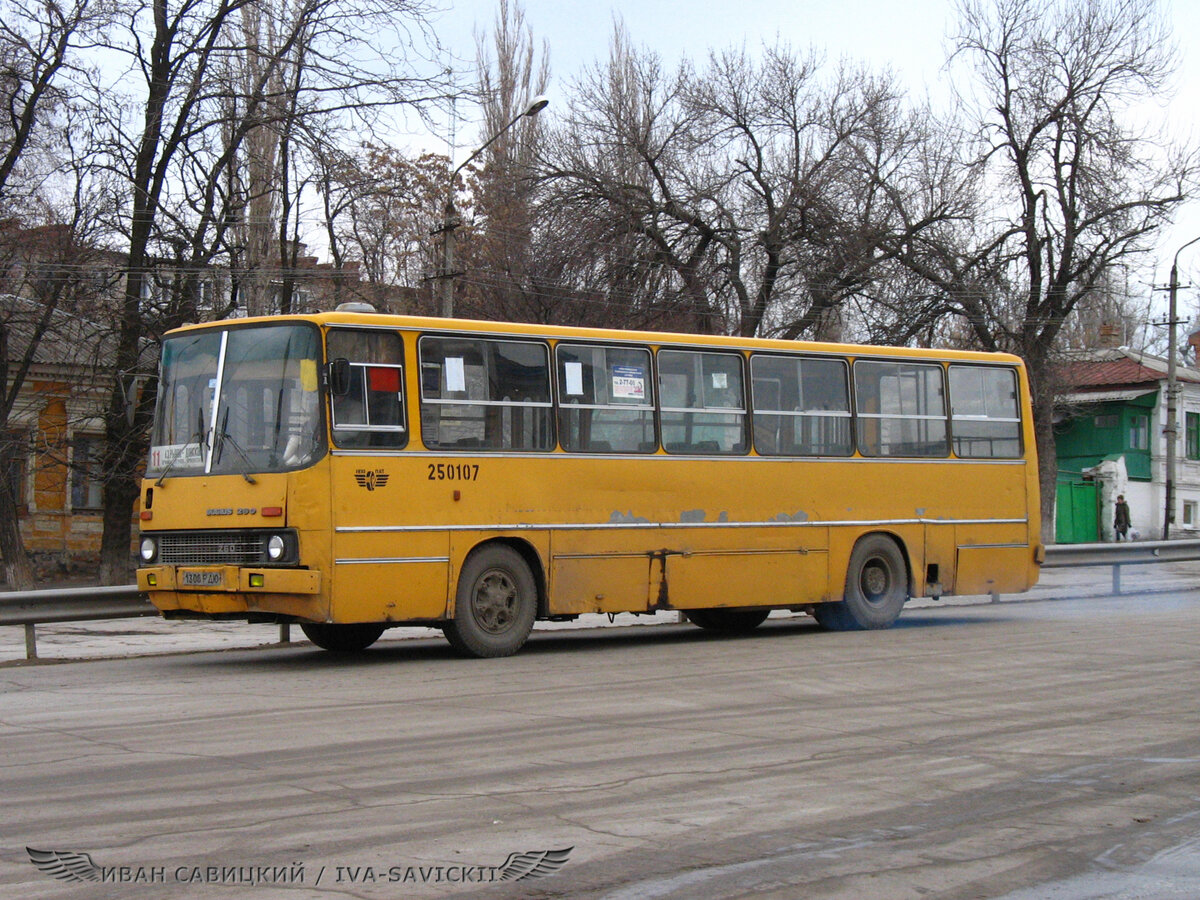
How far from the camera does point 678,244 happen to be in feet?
120

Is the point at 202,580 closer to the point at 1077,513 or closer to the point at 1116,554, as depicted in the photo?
the point at 1116,554

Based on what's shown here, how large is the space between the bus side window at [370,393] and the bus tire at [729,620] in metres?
5.55

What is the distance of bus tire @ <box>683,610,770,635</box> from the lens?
16766 millimetres

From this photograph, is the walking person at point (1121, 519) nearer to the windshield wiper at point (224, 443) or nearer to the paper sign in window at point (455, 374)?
the paper sign in window at point (455, 374)

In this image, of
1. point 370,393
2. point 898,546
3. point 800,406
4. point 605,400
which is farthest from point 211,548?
point 898,546

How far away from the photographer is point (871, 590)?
1647 cm

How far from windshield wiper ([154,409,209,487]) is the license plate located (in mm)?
1019

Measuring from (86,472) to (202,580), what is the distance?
54.0ft

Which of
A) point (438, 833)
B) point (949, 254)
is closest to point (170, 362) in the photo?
point (438, 833)

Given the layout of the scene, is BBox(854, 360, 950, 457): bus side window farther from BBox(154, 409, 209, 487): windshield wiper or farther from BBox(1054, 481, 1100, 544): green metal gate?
BBox(1054, 481, 1100, 544): green metal gate

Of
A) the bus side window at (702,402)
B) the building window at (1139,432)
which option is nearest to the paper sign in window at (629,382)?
the bus side window at (702,402)

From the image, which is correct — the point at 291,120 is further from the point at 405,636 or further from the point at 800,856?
the point at 800,856

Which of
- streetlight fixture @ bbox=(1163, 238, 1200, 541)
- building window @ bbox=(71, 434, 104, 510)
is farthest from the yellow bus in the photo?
streetlight fixture @ bbox=(1163, 238, 1200, 541)

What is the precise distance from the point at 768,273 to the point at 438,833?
103 ft
